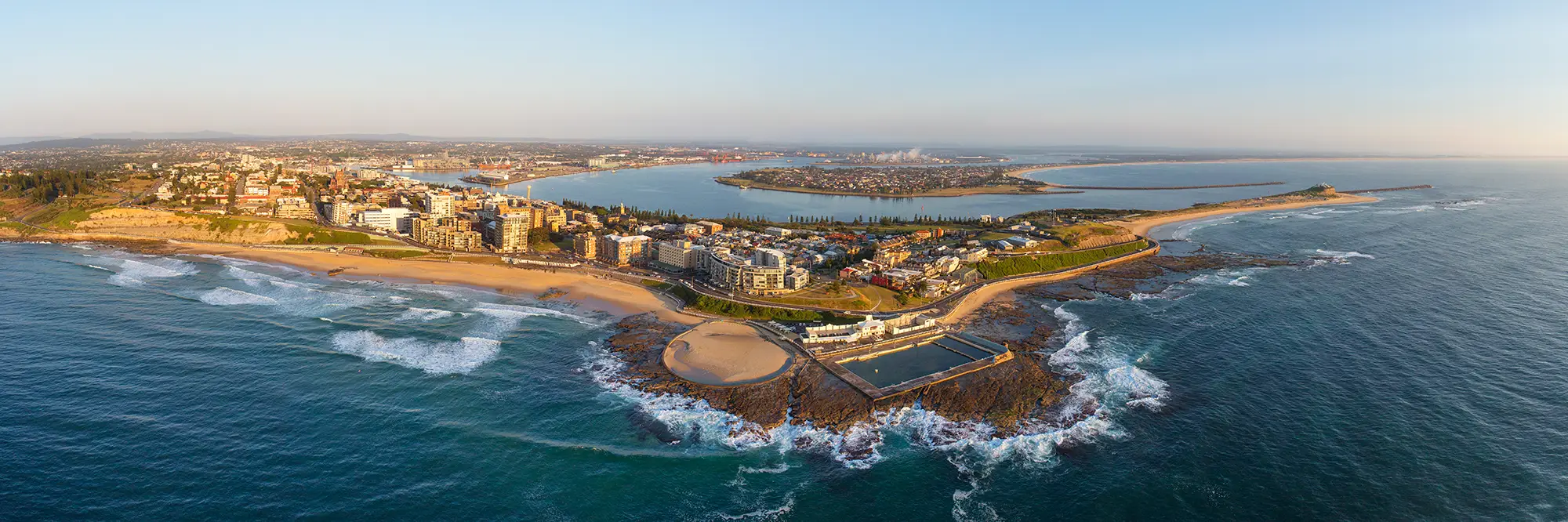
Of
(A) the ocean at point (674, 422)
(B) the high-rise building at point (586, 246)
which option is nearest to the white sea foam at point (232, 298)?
(A) the ocean at point (674, 422)

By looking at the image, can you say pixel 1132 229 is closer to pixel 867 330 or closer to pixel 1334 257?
pixel 1334 257

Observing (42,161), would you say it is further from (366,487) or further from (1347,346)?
(1347,346)

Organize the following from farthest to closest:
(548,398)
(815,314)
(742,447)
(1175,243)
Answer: (1175,243) → (815,314) → (548,398) → (742,447)

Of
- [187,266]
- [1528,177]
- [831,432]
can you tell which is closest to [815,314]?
[831,432]

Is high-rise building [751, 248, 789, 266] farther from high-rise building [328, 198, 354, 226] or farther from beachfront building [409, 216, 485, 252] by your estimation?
high-rise building [328, 198, 354, 226]

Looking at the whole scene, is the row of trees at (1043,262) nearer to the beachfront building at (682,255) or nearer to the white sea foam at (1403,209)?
the beachfront building at (682,255)

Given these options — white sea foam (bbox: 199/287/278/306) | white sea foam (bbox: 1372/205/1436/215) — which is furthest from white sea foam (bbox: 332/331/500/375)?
white sea foam (bbox: 1372/205/1436/215)
